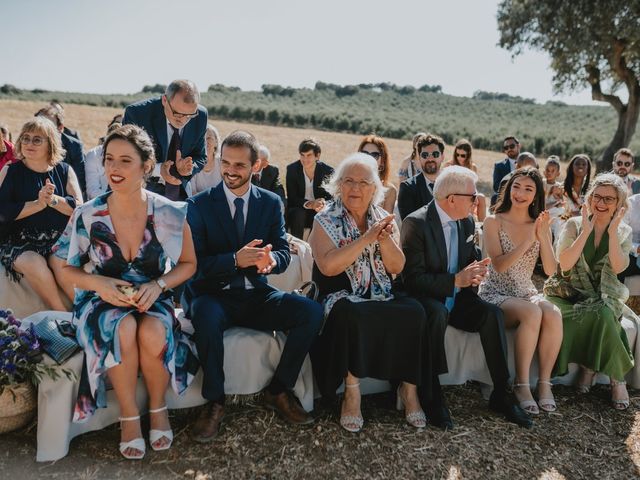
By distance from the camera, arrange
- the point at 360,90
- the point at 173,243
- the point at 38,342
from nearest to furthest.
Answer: the point at 38,342
the point at 173,243
the point at 360,90

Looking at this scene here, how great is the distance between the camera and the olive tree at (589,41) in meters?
15.3

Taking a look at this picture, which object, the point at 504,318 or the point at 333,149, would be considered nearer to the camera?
the point at 504,318

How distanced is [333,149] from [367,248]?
21.0 m

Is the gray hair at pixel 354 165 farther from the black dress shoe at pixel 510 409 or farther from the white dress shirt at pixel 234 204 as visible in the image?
the black dress shoe at pixel 510 409

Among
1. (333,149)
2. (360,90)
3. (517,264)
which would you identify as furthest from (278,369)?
(360,90)

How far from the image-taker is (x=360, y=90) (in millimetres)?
84812

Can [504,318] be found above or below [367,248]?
below

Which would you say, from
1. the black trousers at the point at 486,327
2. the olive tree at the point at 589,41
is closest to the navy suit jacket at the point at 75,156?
the black trousers at the point at 486,327

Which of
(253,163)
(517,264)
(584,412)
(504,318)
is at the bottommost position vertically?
(584,412)

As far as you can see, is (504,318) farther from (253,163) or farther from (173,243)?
(173,243)

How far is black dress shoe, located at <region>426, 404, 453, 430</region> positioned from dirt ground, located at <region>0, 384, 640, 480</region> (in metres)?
0.05

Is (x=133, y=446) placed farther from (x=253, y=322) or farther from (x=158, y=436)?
(x=253, y=322)

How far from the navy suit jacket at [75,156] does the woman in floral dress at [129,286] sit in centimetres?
196

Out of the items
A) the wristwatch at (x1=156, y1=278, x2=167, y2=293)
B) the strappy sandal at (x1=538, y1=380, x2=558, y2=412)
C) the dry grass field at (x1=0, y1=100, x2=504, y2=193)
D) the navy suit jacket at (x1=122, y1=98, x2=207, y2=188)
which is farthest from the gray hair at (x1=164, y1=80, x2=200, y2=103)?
the dry grass field at (x1=0, y1=100, x2=504, y2=193)
